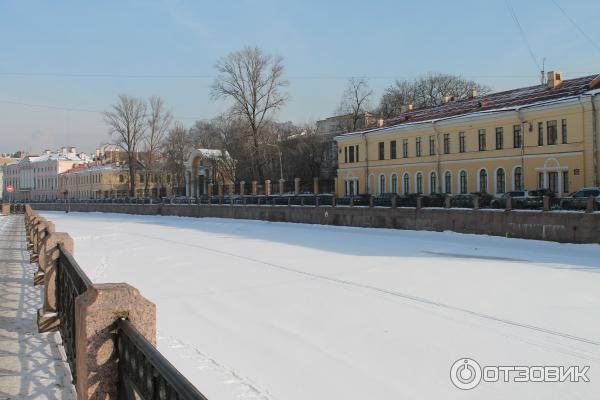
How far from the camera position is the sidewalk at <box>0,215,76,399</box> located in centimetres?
524

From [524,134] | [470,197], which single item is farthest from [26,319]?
[524,134]

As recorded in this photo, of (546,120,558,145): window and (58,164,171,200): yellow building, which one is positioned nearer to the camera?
(546,120,558,145): window

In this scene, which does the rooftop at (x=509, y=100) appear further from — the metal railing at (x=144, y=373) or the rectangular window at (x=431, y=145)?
the metal railing at (x=144, y=373)

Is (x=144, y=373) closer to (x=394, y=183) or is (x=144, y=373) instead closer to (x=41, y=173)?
→ (x=394, y=183)

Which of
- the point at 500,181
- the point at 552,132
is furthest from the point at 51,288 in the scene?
the point at 500,181

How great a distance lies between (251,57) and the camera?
55406 mm

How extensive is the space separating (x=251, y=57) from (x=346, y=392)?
5171 centimetres

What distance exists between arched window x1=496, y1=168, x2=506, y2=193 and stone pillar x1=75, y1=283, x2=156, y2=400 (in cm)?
3473

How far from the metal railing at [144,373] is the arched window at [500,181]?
3482cm

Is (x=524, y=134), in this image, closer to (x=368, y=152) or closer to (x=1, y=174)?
(x=368, y=152)

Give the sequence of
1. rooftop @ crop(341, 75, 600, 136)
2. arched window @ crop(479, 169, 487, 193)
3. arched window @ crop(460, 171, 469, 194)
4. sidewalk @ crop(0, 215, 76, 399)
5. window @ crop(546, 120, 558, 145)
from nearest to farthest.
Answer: sidewalk @ crop(0, 215, 76, 399) → window @ crop(546, 120, 558, 145) → rooftop @ crop(341, 75, 600, 136) → arched window @ crop(479, 169, 487, 193) → arched window @ crop(460, 171, 469, 194)

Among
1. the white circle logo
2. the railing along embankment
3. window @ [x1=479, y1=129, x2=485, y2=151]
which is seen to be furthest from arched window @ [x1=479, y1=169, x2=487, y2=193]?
the railing along embankment

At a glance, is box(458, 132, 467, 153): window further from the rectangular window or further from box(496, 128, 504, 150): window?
box(496, 128, 504, 150): window

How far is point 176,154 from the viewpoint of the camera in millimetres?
83125
